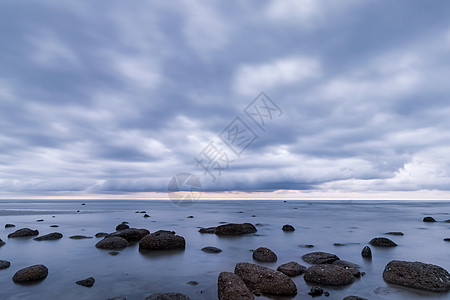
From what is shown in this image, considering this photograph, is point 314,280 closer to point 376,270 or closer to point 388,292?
point 388,292

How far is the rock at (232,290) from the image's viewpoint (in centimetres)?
788

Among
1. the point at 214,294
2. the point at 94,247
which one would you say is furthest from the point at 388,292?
the point at 94,247

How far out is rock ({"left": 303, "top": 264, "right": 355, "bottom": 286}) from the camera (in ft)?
31.6

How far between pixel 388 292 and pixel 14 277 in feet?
43.4

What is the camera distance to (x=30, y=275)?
10.2 metres

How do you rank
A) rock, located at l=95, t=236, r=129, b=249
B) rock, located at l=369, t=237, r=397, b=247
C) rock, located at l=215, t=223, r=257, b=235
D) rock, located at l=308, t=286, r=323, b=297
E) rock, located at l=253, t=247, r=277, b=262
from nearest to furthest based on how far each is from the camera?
rock, located at l=308, t=286, r=323, b=297, rock, located at l=253, t=247, r=277, b=262, rock, located at l=95, t=236, r=129, b=249, rock, located at l=369, t=237, r=397, b=247, rock, located at l=215, t=223, r=257, b=235

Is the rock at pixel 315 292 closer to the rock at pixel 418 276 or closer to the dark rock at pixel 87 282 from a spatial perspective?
the rock at pixel 418 276

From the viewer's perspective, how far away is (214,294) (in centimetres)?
894

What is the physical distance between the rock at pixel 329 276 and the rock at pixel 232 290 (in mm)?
2943

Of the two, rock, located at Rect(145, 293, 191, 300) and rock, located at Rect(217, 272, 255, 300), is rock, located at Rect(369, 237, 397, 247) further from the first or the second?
rock, located at Rect(145, 293, 191, 300)

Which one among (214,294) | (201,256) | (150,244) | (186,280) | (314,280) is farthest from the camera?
(150,244)

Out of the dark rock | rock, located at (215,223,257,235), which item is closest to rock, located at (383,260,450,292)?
the dark rock

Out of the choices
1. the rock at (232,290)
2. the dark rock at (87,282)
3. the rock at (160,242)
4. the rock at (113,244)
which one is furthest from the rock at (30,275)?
the rock at (232,290)

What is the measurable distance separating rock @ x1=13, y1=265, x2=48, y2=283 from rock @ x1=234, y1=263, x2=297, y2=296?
759 centimetres
